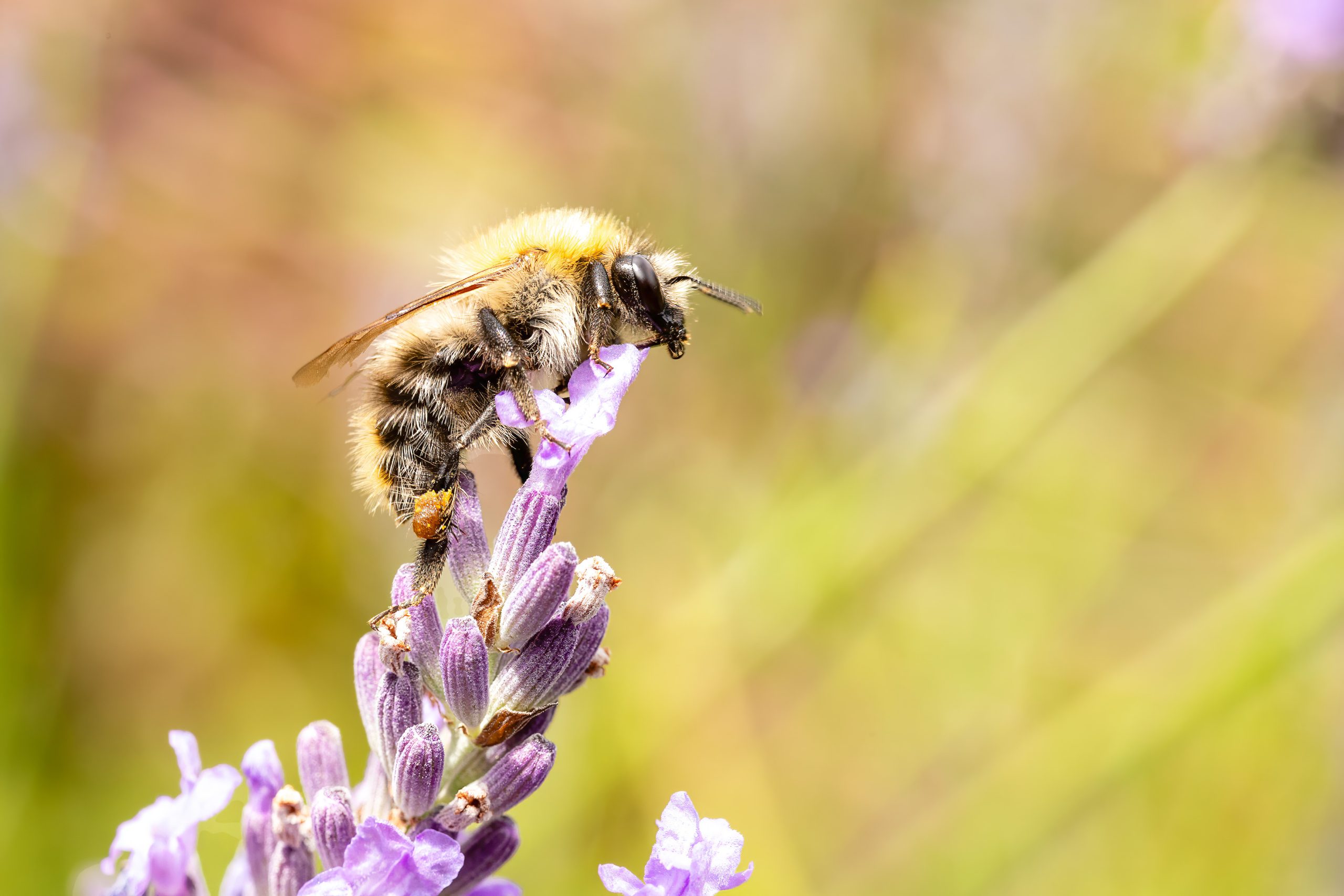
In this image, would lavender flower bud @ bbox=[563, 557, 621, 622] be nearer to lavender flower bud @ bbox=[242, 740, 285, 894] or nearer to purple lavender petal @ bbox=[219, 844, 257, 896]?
lavender flower bud @ bbox=[242, 740, 285, 894]

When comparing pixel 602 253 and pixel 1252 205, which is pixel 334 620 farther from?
pixel 1252 205

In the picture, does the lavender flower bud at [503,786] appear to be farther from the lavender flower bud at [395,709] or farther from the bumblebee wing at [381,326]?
the bumblebee wing at [381,326]

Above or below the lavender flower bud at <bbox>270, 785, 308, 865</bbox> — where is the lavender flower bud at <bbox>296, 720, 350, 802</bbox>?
above

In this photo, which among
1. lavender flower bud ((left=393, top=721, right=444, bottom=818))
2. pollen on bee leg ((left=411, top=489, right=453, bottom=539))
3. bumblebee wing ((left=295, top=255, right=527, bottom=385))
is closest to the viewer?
lavender flower bud ((left=393, top=721, right=444, bottom=818))

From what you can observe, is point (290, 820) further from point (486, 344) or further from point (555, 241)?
point (555, 241)

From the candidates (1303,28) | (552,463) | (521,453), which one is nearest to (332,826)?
(552,463)

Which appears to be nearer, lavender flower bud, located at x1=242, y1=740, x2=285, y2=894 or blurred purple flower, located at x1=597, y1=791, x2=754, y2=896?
blurred purple flower, located at x1=597, y1=791, x2=754, y2=896

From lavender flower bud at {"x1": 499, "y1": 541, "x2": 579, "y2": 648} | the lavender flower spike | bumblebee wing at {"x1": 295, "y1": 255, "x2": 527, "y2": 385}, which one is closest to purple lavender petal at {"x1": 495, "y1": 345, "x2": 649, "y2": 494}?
the lavender flower spike
